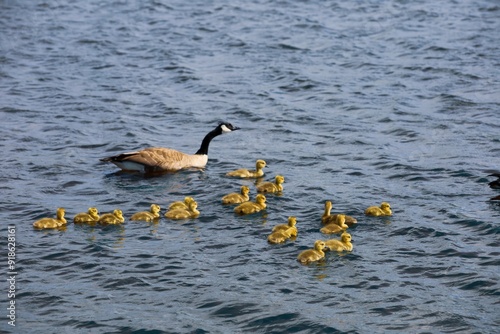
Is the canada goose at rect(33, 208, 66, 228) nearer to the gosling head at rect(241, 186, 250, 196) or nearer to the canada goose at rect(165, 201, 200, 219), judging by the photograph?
the canada goose at rect(165, 201, 200, 219)

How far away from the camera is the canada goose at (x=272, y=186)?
59.8ft

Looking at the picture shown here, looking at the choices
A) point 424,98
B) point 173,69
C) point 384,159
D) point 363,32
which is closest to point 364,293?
point 384,159

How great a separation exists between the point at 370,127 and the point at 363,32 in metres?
8.82

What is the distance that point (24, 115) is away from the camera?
2366 cm

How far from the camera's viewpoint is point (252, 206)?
56.0 ft

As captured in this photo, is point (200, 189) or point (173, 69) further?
point (173, 69)

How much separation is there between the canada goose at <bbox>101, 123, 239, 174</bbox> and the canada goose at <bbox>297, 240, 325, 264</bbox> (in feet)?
18.1

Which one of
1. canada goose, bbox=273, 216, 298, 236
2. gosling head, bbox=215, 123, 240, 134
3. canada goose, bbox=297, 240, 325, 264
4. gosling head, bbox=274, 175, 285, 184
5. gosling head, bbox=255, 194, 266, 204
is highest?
gosling head, bbox=215, 123, 240, 134

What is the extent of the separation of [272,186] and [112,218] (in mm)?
3145

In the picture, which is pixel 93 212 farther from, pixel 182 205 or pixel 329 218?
pixel 329 218

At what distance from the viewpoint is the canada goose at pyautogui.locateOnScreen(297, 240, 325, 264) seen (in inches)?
589

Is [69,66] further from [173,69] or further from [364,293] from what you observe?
[364,293]

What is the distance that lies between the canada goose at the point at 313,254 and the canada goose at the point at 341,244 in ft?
0.86

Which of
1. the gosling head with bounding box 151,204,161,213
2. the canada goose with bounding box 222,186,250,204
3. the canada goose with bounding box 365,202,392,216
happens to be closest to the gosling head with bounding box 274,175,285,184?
the canada goose with bounding box 222,186,250,204
